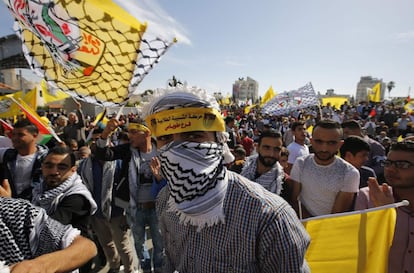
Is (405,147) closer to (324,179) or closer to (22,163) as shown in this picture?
(324,179)

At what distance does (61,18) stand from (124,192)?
2186mm

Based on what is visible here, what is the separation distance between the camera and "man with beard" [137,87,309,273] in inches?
45.2

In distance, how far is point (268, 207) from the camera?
1159 mm

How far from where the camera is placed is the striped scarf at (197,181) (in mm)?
1196

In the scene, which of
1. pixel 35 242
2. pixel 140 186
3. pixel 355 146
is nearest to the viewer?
pixel 35 242

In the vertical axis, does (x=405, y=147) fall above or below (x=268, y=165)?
above

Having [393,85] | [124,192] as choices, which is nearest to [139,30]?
[124,192]

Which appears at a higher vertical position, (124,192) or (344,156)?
(344,156)

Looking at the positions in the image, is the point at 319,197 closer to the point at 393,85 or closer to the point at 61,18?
the point at 61,18

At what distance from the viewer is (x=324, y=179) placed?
261 cm

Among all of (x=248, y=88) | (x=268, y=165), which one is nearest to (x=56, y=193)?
(x=268, y=165)

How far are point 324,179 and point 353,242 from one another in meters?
0.84

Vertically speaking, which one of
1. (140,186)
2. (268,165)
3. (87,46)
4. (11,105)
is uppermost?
(87,46)

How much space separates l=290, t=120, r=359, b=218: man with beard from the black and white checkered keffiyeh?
222cm
